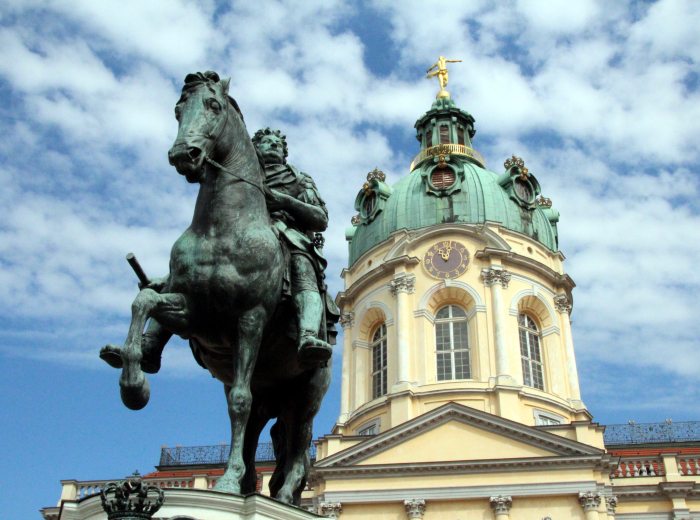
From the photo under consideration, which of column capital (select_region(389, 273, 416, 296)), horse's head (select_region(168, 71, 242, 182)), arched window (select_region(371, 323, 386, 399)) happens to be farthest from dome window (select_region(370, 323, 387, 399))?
horse's head (select_region(168, 71, 242, 182))

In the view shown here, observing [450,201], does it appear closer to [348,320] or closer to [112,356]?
[348,320]

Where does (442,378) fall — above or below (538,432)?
A: above

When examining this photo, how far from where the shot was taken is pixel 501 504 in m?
30.1

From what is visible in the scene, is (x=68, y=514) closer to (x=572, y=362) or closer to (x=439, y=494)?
(x=439, y=494)

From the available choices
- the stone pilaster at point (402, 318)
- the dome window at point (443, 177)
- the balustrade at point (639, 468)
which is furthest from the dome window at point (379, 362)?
the balustrade at point (639, 468)

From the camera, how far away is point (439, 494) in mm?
30938

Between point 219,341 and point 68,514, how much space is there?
141 centimetres

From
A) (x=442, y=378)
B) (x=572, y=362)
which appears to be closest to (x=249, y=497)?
(x=442, y=378)

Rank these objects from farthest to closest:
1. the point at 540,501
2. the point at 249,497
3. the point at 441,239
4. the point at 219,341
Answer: the point at 441,239, the point at 540,501, the point at 219,341, the point at 249,497

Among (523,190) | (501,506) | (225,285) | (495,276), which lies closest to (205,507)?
(225,285)

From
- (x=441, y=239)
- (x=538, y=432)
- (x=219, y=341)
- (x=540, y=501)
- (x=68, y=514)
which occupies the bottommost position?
(x=68, y=514)

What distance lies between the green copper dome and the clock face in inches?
69.8

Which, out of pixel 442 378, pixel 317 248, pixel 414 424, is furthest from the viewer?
pixel 442 378

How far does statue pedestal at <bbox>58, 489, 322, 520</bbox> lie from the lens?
4465mm
